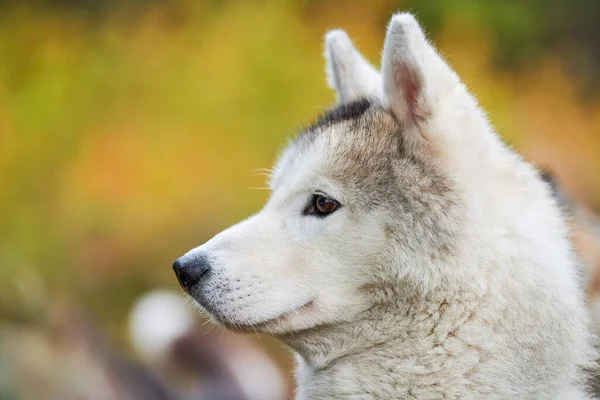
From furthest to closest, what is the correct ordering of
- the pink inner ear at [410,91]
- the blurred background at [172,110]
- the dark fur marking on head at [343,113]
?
1. the blurred background at [172,110]
2. the dark fur marking on head at [343,113]
3. the pink inner ear at [410,91]

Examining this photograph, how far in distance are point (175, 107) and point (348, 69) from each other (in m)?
5.29

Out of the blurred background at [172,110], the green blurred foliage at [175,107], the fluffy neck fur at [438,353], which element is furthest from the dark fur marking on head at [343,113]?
the green blurred foliage at [175,107]

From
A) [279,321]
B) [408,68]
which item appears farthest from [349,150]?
[279,321]

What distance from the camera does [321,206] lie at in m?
2.85

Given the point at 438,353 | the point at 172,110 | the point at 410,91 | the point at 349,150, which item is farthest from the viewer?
the point at 172,110

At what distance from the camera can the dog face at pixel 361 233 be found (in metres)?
2.69

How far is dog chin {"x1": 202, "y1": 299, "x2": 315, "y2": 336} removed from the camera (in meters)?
2.76

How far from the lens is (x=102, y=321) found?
7547mm

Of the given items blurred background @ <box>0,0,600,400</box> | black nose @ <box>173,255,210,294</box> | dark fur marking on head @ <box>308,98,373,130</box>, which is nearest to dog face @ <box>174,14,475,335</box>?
black nose @ <box>173,255,210,294</box>

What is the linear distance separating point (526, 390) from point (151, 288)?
5577 mm

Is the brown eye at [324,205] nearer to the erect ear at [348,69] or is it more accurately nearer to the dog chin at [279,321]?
the dog chin at [279,321]

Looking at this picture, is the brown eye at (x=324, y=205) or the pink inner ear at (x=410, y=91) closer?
the pink inner ear at (x=410, y=91)

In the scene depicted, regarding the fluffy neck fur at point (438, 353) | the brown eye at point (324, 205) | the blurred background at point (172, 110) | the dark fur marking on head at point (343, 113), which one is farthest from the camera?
the blurred background at point (172, 110)

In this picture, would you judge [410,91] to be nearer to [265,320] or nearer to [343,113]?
[343,113]
